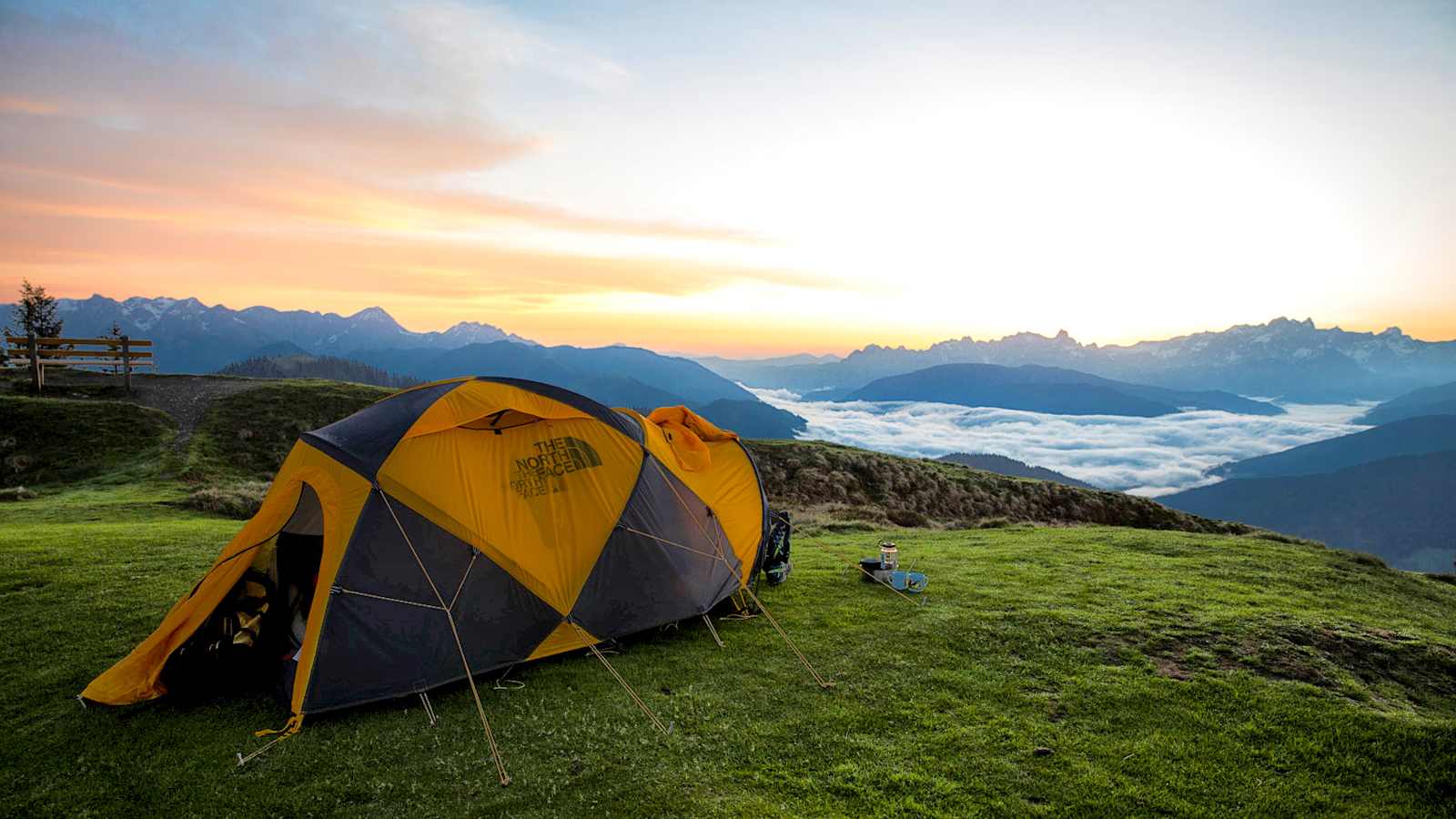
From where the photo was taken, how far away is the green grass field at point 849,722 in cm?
607

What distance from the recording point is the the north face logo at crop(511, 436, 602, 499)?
9.41m

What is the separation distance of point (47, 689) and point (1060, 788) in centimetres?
1232

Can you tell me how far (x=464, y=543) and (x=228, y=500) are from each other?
18.7 metres

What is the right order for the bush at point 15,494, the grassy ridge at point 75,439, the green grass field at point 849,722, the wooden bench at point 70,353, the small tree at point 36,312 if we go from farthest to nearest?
1. the small tree at point 36,312
2. the wooden bench at point 70,353
3. the grassy ridge at point 75,439
4. the bush at point 15,494
5. the green grass field at point 849,722

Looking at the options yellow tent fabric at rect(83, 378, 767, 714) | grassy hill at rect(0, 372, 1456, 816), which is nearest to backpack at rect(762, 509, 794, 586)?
grassy hill at rect(0, 372, 1456, 816)

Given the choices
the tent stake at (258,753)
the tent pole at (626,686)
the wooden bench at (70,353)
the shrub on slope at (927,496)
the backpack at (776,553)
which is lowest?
the shrub on slope at (927,496)

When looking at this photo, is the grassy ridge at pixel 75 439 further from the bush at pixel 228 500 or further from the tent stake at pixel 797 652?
the tent stake at pixel 797 652

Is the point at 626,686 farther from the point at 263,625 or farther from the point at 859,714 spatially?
the point at 263,625

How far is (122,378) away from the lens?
1555 inches

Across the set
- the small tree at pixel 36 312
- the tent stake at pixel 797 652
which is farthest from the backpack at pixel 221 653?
the small tree at pixel 36 312

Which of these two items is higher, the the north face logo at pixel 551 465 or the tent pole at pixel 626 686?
the the north face logo at pixel 551 465

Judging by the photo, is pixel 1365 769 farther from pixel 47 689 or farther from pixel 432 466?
pixel 47 689

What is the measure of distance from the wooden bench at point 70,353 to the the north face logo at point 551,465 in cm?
3503

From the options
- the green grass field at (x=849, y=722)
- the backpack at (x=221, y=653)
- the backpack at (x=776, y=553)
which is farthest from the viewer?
the backpack at (x=776, y=553)
